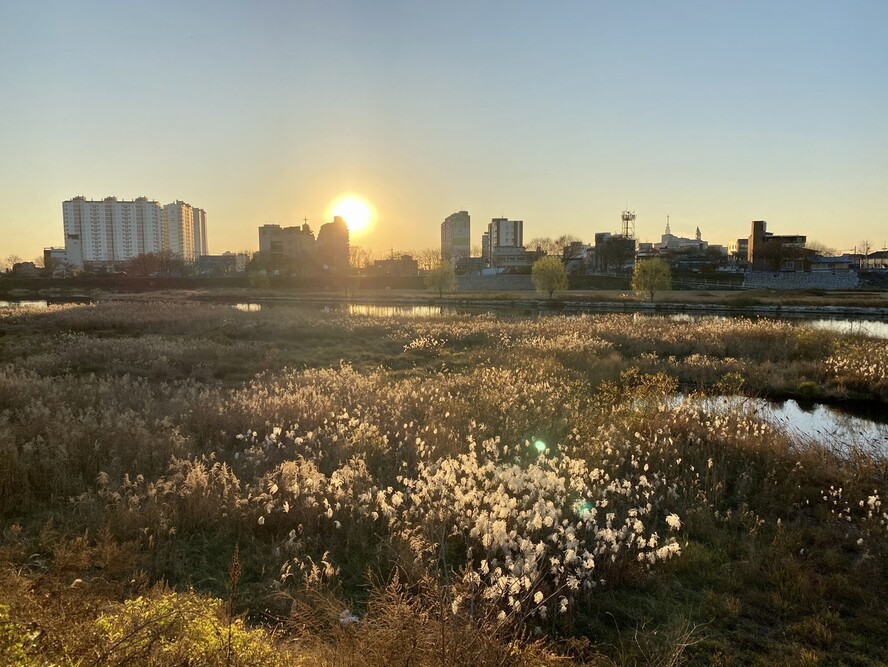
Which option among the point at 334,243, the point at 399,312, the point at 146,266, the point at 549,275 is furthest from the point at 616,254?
the point at 146,266

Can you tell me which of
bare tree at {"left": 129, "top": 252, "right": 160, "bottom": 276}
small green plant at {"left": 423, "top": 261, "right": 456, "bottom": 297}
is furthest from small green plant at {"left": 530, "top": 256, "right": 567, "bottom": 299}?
bare tree at {"left": 129, "top": 252, "right": 160, "bottom": 276}

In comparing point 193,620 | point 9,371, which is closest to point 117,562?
point 193,620

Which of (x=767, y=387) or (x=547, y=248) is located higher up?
(x=547, y=248)

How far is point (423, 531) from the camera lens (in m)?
6.96

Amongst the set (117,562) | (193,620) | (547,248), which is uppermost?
(547,248)

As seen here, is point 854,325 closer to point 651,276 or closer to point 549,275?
point 651,276

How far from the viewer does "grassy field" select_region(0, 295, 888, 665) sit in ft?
13.7

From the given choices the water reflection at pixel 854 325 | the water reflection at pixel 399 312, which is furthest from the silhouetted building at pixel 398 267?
the water reflection at pixel 854 325

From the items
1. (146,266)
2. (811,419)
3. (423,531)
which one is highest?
Answer: (146,266)

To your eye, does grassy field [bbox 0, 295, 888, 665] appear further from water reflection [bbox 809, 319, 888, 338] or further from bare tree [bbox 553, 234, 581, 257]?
bare tree [bbox 553, 234, 581, 257]

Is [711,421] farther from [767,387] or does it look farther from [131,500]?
[131,500]

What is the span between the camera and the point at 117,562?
20.8 ft

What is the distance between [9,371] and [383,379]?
11.0m

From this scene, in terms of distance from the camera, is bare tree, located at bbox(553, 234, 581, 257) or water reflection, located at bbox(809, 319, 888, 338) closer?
water reflection, located at bbox(809, 319, 888, 338)
